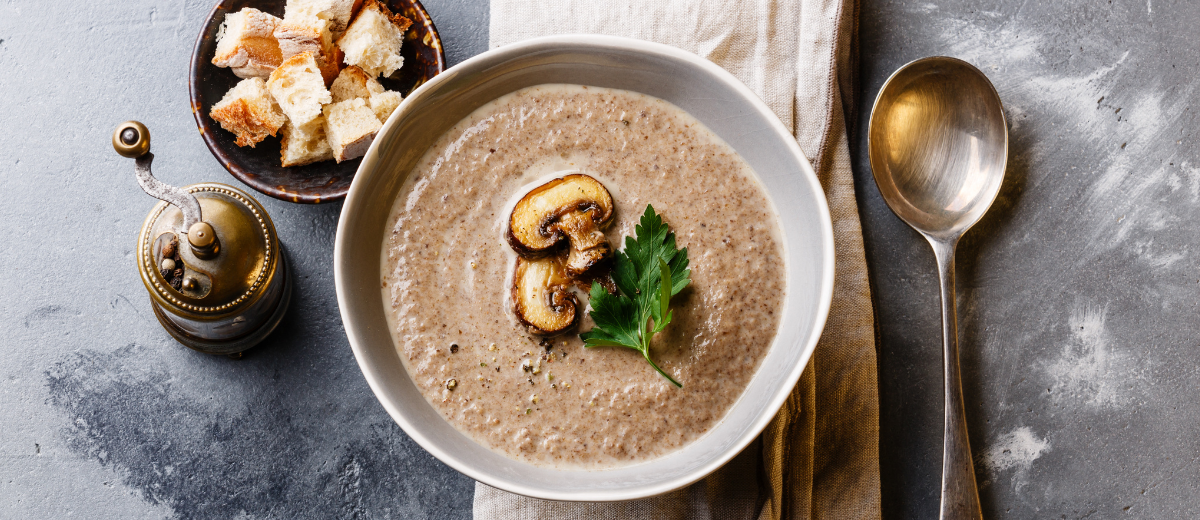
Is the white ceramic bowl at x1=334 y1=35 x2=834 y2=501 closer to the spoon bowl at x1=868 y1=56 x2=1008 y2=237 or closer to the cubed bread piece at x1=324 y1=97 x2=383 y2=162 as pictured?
the cubed bread piece at x1=324 y1=97 x2=383 y2=162

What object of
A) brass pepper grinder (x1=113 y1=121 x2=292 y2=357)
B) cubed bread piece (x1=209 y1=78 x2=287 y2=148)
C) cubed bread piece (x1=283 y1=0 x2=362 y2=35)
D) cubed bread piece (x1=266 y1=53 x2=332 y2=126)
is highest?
cubed bread piece (x1=283 y1=0 x2=362 y2=35)

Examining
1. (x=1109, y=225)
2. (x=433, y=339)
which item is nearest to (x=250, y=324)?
(x=433, y=339)

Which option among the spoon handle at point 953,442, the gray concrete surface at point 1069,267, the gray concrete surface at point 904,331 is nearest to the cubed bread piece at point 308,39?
the gray concrete surface at point 904,331

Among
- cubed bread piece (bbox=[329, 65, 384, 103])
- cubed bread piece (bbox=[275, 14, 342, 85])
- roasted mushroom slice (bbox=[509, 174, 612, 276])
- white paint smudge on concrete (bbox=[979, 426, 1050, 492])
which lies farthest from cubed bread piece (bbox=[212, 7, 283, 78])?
white paint smudge on concrete (bbox=[979, 426, 1050, 492])

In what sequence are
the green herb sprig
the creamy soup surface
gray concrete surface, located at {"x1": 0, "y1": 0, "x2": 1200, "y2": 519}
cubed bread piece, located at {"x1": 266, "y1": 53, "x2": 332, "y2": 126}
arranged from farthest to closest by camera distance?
gray concrete surface, located at {"x1": 0, "y1": 0, "x2": 1200, "y2": 519} → cubed bread piece, located at {"x1": 266, "y1": 53, "x2": 332, "y2": 126} → the creamy soup surface → the green herb sprig

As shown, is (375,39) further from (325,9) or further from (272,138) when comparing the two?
(272,138)
